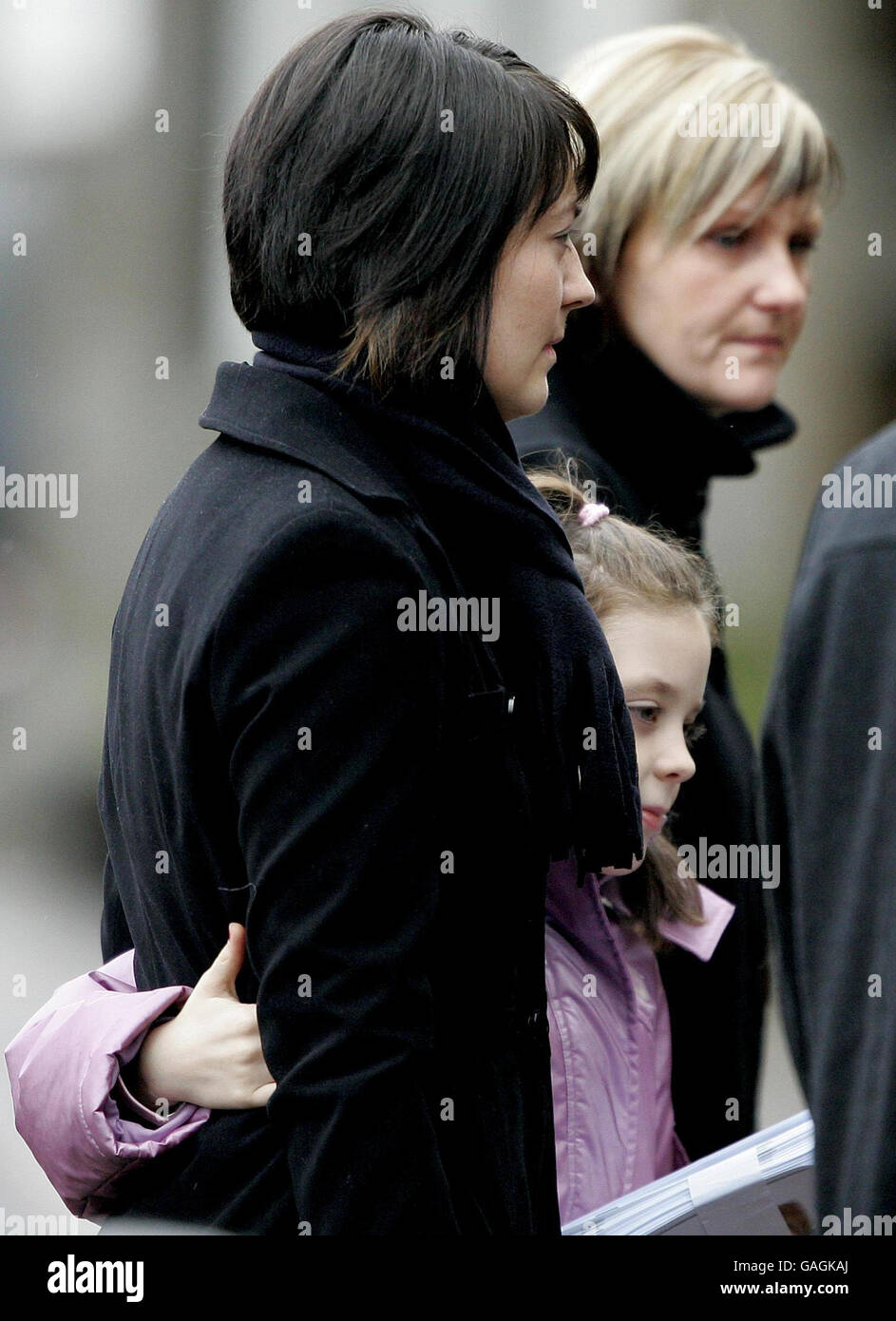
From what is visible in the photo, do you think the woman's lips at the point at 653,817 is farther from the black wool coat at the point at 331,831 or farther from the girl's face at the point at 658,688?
the black wool coat at the point at 331,831

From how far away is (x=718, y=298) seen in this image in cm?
231

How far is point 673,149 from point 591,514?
59 cm

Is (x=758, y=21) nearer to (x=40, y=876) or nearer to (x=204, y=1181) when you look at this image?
(x=40, y=876)

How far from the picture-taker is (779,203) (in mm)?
2316

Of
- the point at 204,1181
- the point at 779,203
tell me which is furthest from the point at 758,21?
the point at 204,1181

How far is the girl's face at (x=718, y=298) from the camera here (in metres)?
2.30
